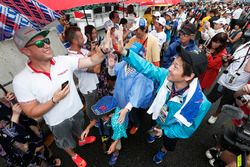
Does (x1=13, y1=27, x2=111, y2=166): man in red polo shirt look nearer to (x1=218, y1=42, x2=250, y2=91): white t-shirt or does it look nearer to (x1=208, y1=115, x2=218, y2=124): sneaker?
(x1=218, y1=42, x2=250, y2=91): white t-shirt

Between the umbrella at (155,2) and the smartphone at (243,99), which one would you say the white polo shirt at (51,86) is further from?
the umbrella at (155,2)

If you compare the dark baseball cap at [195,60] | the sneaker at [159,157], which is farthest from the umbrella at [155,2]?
the sneaker at [159,157]

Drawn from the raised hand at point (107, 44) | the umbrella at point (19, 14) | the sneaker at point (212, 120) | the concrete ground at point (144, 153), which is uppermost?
the umbrella at point (19, 14)

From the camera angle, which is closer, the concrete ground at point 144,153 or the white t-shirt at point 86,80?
the concrete ground at point 144,153

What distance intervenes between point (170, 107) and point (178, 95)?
7.5 inches

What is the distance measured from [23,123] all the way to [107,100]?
1.16 meters

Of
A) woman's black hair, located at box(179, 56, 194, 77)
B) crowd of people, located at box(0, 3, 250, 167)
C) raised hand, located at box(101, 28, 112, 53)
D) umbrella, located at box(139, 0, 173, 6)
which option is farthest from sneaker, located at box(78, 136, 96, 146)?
umbrella, located at box(139, 0, 173, 6)

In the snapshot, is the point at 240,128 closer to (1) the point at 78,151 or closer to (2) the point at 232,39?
(1) the point at 78,151

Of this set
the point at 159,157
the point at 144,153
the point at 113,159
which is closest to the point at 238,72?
the point at 159,157

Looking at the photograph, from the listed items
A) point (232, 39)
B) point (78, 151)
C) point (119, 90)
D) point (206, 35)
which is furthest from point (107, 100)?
point (232, 39)

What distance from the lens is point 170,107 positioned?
80.1 inches

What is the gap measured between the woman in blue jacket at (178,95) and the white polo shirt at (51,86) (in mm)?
733

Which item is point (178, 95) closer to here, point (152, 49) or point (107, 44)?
point (107, 44)

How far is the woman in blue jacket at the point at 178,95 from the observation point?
5.72ft
